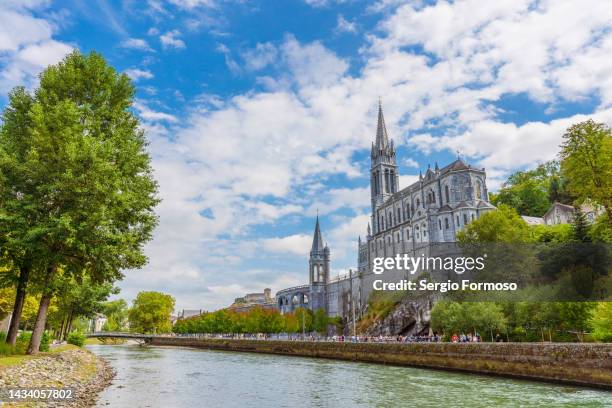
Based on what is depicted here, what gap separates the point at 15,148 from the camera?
19.9 metres

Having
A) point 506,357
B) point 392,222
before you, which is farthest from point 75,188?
point 392,222

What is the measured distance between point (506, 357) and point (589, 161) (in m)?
17.9

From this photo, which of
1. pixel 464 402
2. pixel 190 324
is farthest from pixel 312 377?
pixel 190 324

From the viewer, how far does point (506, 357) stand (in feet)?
89.2

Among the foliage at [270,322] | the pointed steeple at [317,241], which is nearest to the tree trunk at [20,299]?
the foliage at [270,322]

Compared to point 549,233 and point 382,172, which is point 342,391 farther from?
point 382,172

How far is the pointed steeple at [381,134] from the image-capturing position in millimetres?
115494

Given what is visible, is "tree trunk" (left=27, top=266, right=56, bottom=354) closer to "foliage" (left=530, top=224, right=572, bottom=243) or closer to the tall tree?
the tall tree

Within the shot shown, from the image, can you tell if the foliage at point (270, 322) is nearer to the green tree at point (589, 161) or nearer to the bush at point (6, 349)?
the green tree at point (589, 161)

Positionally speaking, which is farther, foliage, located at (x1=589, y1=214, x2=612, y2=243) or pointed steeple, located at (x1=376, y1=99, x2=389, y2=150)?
pointed steeple, located at (x1=376, y1=99, x2=389, y2=150)

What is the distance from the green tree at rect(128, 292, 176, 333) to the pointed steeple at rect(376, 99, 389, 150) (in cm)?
6262

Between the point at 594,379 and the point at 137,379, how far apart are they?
2465 cm

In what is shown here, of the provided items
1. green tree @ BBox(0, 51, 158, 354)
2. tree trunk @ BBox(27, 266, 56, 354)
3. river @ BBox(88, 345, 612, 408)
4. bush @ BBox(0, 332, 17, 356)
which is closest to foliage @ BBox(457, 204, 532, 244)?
river @ BBox(88, 345, 612, 408)

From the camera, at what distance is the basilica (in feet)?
248
